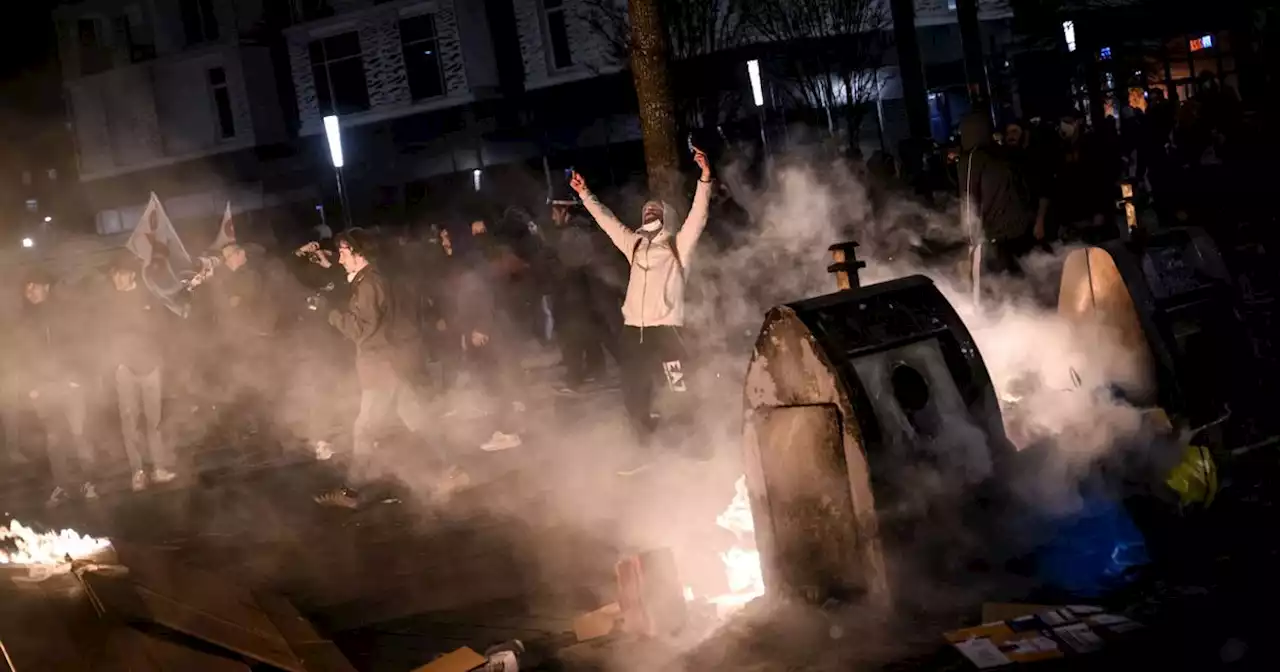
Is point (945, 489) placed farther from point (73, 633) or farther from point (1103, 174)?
point (1103, 174)

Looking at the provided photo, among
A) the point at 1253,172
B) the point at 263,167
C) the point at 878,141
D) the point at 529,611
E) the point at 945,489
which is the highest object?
the point at 263,167

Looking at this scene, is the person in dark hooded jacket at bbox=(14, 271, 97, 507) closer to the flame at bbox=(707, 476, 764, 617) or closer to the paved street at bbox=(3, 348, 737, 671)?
the paved street at bbox=(3, 348, 737, 671)

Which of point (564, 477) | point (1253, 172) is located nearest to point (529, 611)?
point (564, 477)

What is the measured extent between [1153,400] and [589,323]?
739 centimetres

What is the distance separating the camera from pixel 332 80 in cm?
3534

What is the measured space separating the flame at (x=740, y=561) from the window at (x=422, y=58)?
28878 mm

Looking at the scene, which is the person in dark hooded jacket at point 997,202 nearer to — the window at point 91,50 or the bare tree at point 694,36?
the bare tree at point 694,36

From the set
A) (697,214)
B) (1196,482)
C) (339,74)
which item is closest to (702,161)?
(697,214)

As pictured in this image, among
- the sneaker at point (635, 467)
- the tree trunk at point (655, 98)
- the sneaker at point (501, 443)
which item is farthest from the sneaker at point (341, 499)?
the tree trunk at point (655, 98)

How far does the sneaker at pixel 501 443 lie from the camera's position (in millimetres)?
10574

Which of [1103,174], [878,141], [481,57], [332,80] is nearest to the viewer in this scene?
[1103,174]

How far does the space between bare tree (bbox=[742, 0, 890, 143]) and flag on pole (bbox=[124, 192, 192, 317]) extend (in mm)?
13607

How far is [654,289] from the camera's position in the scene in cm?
851

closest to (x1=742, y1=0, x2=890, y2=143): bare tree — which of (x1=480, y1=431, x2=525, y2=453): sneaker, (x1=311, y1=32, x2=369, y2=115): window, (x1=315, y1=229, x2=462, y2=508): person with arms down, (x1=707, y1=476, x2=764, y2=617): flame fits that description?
(x1=311, y1=32, x2=369, y2=115): window
